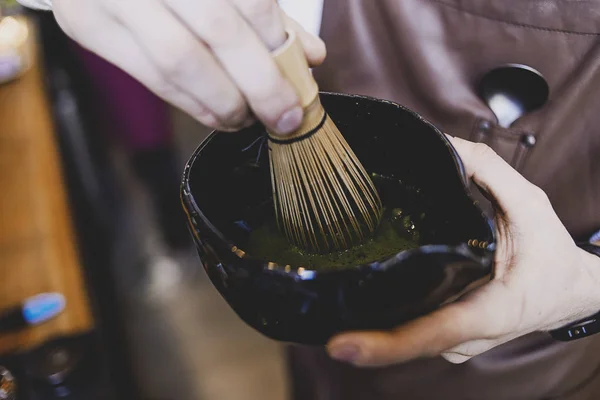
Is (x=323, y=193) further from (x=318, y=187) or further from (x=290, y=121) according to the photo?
(x=290, y=121)

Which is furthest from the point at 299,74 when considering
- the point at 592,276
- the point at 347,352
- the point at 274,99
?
the point at 592,276

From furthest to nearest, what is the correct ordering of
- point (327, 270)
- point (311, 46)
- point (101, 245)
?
point (101, 245) < point (311, 46) < point (327, 270)

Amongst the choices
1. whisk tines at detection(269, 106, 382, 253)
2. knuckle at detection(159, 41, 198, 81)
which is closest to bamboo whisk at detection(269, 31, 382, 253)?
whisk tines at detection(269, 106, 382, 253)

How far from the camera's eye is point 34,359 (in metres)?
0.76

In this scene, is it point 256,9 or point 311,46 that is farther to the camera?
point 311,46

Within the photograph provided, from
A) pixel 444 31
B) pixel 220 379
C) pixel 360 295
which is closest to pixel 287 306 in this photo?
pixel 360 295

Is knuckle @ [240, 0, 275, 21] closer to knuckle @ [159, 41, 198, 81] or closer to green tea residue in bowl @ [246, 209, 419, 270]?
knuckle @ [159, 41, 198, 81]

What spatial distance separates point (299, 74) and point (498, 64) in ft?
1.12

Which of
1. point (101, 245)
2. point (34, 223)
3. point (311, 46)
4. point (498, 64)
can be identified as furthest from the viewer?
point (101, 245)

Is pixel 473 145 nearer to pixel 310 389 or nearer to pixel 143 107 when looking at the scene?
pixel 310 389

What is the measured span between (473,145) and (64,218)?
0.74 m

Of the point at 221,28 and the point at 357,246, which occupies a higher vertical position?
the point at 221,28

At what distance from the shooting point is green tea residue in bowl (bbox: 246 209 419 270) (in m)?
0.60

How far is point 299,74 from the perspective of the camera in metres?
0.49
